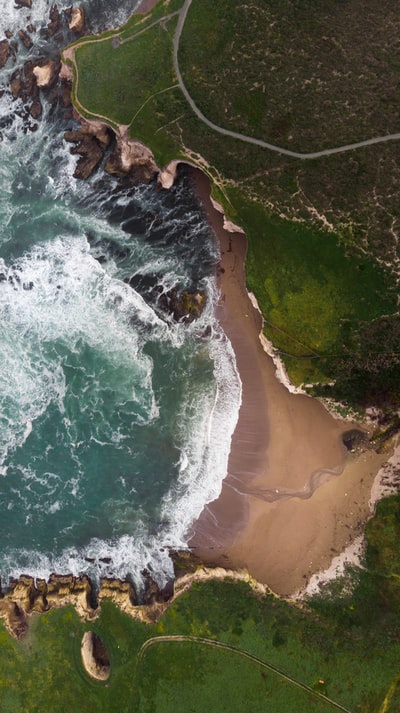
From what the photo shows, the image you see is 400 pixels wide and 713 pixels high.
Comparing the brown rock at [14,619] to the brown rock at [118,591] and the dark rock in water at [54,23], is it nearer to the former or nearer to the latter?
the brown rock at [118,591]

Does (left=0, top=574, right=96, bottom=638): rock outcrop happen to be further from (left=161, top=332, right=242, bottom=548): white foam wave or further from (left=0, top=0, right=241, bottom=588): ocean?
(left=161, top=332, right=242, bottom=548): white foam wave

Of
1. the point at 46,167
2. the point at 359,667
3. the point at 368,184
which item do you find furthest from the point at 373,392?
the point at 46,167

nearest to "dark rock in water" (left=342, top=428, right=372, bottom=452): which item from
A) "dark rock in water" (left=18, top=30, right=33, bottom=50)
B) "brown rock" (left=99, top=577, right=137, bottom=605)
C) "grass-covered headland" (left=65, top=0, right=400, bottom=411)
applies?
"grass-covered headland" (left=65, top=0, right=400, bottom=411)

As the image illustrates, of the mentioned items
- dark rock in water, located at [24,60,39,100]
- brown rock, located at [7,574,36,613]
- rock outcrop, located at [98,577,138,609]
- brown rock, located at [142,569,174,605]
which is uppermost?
dark rock in water, located at [24,60,39,100]

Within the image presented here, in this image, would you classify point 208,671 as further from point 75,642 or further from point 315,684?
point 75,642

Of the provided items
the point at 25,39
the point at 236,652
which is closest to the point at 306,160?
the point at 25,39

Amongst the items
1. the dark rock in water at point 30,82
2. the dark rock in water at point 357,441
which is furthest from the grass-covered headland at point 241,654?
the dark rock in water at point 30,82

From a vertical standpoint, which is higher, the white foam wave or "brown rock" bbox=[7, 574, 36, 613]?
the white foam wave
